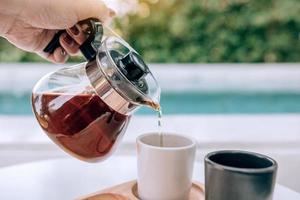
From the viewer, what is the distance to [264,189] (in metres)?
0.53

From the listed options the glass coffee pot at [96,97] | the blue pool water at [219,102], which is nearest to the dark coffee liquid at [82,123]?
the glass coffee pot at [96,97]

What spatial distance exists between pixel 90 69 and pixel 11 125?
0.83 m

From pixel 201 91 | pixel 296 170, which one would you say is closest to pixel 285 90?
pixel 201 91

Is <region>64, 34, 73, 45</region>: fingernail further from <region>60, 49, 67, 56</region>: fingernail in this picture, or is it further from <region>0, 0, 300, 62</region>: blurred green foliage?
<region>0, 0, 300, 62</region>: blurred green foliage

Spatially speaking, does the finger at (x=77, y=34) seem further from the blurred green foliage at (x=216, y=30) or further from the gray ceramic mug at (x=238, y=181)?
the blurred green foliage at (x=216, y=30)

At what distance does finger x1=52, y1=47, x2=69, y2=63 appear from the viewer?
0.80m

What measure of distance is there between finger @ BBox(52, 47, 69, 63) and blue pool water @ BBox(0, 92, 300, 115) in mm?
1969

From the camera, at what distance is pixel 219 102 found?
9.67 feet

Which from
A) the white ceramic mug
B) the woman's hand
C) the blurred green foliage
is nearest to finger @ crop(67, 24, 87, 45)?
the woman's hand

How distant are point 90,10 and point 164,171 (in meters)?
0.26

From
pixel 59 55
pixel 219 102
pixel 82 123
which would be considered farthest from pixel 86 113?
pixel 219 102

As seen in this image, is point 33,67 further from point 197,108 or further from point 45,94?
point 45,94

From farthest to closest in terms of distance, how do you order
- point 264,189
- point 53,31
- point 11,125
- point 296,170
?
point 11,125 < point 296,170 < point 53,31 < point 264,189

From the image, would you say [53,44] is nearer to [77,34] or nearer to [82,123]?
[77,34]
